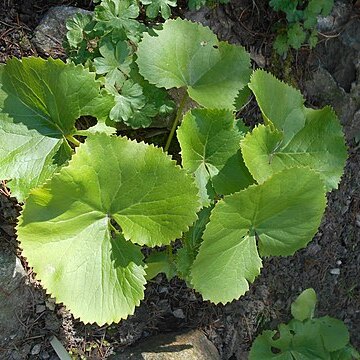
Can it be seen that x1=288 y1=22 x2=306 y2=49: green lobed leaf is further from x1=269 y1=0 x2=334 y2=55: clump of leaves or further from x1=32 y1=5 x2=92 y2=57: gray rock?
x1=32 y1=5 x2=92 y2=57: gray rock

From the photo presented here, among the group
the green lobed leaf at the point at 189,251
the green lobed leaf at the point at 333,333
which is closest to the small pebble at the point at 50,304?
the green lobed leaf at the point at 189,251

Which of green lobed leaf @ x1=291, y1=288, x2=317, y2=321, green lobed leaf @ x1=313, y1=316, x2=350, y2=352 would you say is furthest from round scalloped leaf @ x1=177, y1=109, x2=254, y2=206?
green lobed leaf @ x1=313, y1=316, x2=350, y2=352

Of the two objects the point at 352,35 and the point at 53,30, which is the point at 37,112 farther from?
the point at 352,35

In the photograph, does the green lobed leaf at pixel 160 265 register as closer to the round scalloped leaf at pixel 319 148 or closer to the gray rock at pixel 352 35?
the round scalloped leaf at pixel 319 148

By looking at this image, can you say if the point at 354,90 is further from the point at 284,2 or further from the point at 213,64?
the point at 213,64

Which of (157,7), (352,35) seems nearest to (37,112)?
(157,7)

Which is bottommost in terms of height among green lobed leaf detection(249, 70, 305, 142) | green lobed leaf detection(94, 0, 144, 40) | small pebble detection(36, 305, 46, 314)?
small pebble detection(36, 305, 46, 314)
